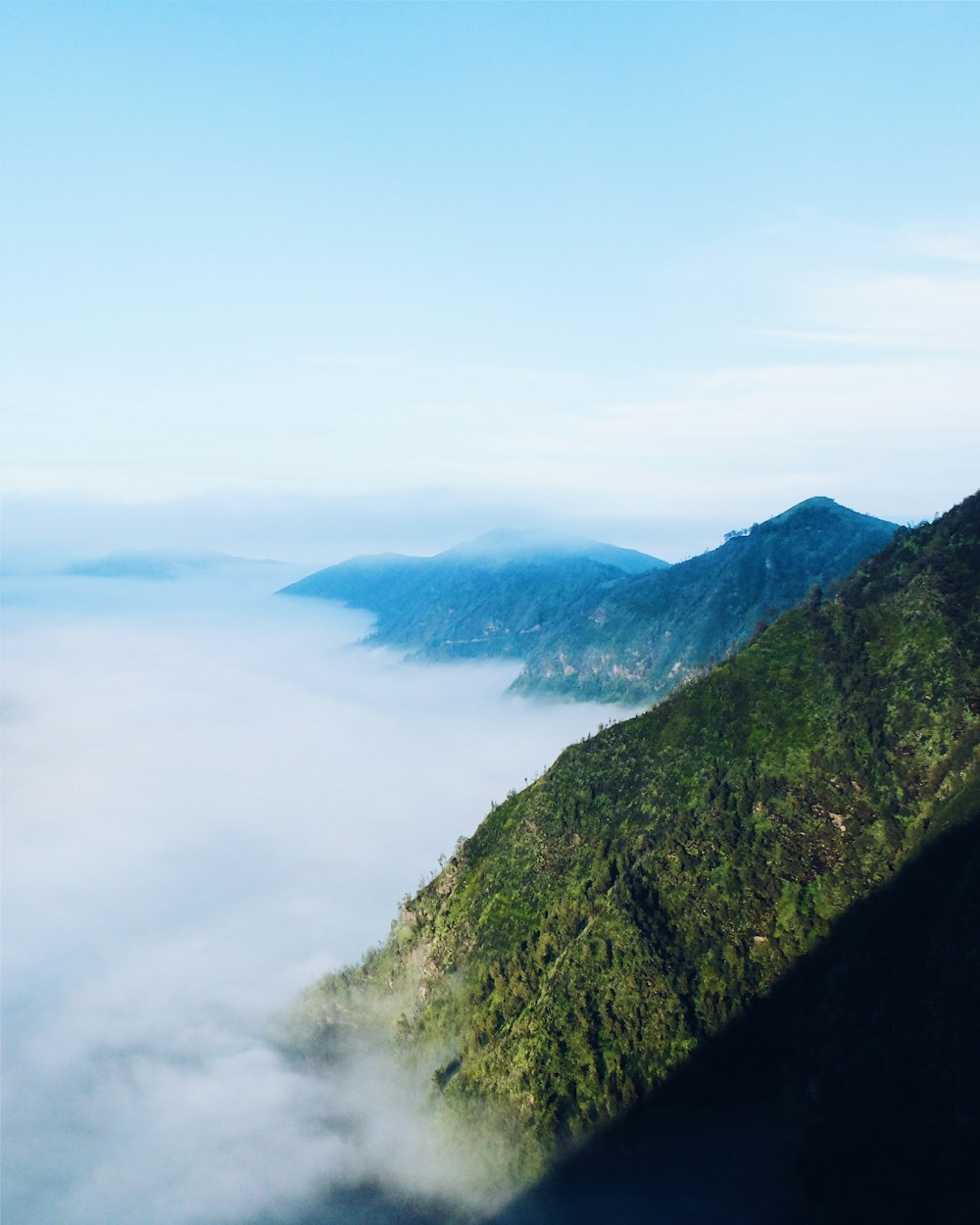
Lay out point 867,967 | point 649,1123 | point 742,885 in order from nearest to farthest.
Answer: point 867,967
point 649,1123
point 742,885

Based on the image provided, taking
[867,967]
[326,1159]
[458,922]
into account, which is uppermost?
→ [867,967]

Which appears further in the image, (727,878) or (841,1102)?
(727,878)

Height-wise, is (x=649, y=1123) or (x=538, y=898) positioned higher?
(x=538, y=898)

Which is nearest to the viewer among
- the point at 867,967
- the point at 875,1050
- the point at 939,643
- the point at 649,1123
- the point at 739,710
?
the point at 875,1050

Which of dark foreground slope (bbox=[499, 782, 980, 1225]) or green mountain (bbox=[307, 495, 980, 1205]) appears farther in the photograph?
green mountain (bbox=[307, 495, 980, 1205])

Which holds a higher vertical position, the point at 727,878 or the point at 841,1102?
the point at 727,878

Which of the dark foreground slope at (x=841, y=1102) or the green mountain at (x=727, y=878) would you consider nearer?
the dark foreground slope at (x=841, y=1102)

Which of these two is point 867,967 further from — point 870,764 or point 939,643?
point 939,643

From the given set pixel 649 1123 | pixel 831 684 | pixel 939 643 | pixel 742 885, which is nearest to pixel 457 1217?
pixel 649 1123
